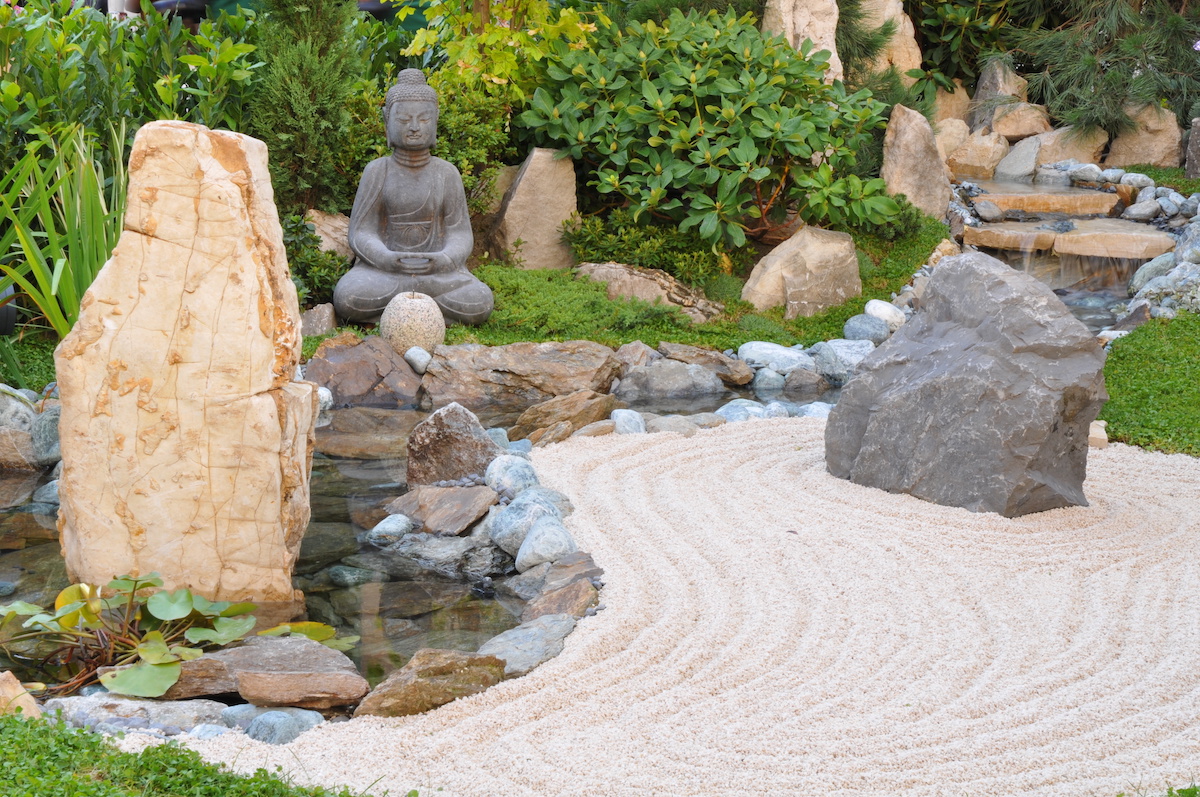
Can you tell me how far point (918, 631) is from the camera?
393 centimetres

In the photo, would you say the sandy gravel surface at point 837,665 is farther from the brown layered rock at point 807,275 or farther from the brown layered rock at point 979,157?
the brown layered rock at point 979,157

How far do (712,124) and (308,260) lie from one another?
12.2 ft

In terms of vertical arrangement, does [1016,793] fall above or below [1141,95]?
below

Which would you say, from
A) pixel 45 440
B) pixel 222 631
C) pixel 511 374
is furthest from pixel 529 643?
pixel 511 374

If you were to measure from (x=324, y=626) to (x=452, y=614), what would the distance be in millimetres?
547

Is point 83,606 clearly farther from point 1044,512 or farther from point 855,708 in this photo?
point 1044,512

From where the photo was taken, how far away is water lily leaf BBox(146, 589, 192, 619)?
394 cm

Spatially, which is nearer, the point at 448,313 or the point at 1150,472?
the point at 1150,472

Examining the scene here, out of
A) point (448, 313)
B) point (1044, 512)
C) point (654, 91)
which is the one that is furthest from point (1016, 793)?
point (654, 91)

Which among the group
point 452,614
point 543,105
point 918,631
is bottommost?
point 452,614

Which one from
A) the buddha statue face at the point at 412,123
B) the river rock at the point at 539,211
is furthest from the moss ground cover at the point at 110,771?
the river rock at the point at 539,211

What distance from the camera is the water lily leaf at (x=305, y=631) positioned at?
13.2 ft

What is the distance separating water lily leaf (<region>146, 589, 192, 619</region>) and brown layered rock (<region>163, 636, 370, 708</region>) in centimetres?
24

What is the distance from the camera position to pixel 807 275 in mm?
9562
